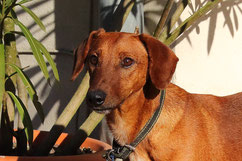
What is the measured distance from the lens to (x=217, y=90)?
4.88m

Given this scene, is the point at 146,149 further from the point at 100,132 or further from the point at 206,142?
the point at 100,132

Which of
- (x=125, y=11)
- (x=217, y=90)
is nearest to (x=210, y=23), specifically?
(x=217, y=90)

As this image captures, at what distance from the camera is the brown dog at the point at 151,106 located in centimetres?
290

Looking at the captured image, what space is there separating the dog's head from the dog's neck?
0.10 metres

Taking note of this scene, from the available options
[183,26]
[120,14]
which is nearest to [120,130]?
[183,26]

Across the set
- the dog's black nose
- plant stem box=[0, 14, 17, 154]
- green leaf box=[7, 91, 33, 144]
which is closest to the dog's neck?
the dog's black nose

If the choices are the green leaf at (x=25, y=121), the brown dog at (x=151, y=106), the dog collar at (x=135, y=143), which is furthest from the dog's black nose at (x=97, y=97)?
the green leaf at (x=25, y=121)

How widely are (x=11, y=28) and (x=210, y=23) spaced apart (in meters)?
1.91

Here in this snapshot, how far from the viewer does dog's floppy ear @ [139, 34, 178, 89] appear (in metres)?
2.88

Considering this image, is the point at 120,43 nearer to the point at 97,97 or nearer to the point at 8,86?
the point at 97,97

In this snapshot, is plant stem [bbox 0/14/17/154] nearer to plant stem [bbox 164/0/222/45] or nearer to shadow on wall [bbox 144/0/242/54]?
plant stem [bbox 164/0/222/45]

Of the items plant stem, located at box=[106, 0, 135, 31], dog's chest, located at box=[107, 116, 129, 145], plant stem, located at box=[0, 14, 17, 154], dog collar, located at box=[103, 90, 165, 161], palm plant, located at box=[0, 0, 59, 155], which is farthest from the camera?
plant stem, located at box=[106, 0, 135, 31]

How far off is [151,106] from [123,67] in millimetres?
310

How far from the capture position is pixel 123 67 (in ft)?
9.63
